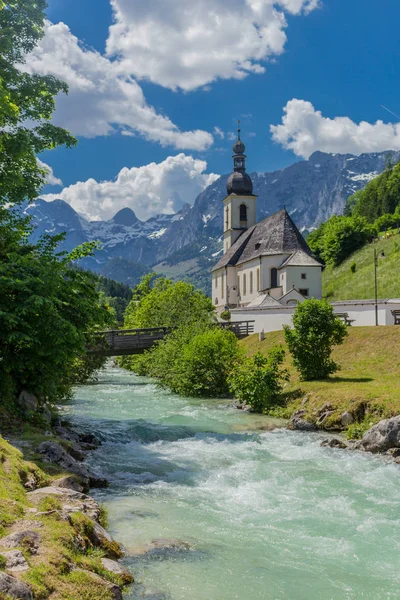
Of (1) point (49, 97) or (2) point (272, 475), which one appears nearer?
(2) point (272, 475)

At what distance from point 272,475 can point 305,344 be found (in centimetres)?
1210

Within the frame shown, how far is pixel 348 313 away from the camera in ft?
125

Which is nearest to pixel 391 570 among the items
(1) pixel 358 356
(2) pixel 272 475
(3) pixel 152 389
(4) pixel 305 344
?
(2) pixel 272 475

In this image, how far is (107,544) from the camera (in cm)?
793

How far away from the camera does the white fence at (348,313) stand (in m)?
35.6

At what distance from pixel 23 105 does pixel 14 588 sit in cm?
1754

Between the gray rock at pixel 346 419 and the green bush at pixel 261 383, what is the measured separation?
5049 millimetres

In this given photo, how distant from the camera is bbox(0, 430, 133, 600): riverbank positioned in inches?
230

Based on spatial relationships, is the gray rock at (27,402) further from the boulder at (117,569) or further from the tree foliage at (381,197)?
the tree foliage at (381,197)

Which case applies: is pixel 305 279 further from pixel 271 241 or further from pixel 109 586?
pixel 109 586

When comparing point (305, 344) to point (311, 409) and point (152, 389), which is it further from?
point (152, 389)

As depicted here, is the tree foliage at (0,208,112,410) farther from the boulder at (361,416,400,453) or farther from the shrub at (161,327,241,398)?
the shrub at (161,327,241,398)

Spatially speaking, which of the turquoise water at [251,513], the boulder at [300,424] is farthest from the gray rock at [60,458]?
the boulder at [300,424]

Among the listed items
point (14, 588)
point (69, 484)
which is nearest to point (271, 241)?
point (69, 484)
